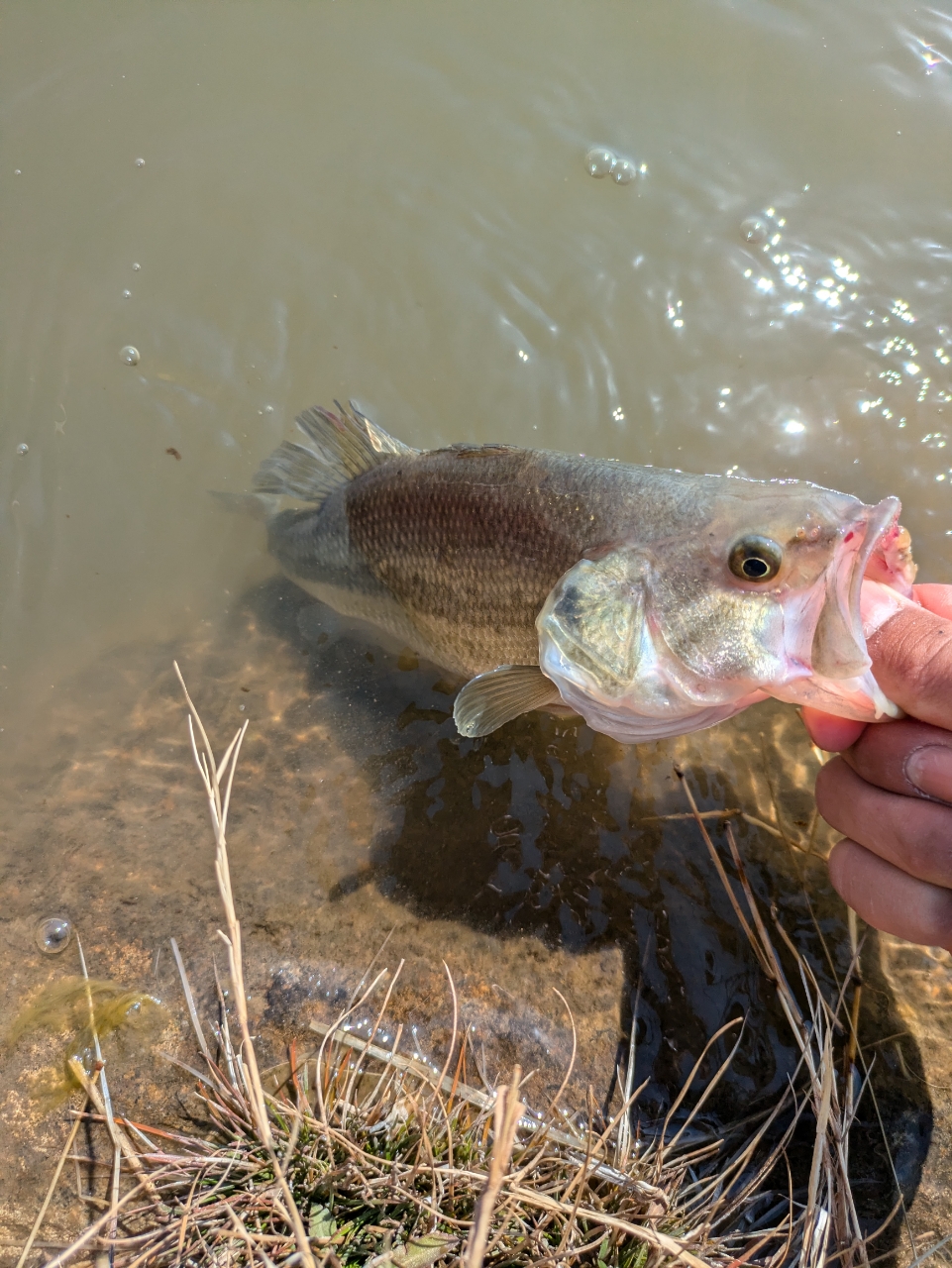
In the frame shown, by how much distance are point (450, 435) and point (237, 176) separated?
2.06 meters

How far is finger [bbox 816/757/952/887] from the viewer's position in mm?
1822

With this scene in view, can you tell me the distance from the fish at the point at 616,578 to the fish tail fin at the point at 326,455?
10 millimetres

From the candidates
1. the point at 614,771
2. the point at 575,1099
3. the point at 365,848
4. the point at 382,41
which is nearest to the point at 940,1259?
the point at 575,1099

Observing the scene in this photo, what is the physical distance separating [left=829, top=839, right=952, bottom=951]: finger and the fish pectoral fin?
0.98 meters

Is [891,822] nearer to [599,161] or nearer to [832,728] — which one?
[832,728]

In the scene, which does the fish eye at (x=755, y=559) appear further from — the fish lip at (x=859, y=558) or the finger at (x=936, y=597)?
the finger at (x=936, y=597)

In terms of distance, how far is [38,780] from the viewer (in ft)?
10.5

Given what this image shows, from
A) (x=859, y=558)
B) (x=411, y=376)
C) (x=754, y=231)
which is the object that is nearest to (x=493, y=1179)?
(x=859, y=558)

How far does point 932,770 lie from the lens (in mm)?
1826

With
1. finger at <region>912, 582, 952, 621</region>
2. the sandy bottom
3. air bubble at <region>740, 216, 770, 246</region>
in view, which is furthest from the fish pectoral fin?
air bubble at <region>740, 216, 770, 246</region>

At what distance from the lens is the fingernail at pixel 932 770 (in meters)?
1.80

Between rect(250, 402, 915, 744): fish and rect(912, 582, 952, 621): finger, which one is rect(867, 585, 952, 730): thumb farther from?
rect(912, 582, 952, 621): finger

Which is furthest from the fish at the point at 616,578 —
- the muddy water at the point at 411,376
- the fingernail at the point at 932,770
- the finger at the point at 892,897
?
the muddy water at the point at 411,376

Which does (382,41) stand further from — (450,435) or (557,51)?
(450,435)
